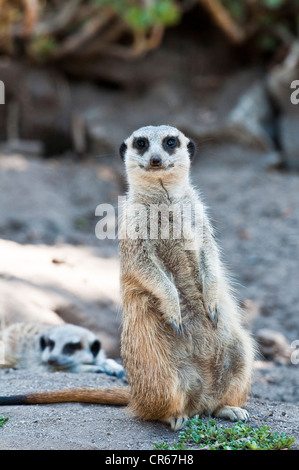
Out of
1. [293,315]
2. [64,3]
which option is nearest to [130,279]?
[293,315]

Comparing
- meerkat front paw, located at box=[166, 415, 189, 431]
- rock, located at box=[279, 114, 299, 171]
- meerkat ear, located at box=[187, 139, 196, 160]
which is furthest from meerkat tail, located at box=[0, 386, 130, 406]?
rock, located at box=[279, 114, 299, 171]

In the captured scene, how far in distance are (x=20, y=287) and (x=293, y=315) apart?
231 centimetres

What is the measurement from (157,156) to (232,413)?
128 cm

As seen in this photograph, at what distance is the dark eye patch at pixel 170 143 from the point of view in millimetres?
3256

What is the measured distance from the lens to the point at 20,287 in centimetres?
494

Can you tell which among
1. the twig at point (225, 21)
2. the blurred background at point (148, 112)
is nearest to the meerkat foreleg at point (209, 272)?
the blurred background at point (148, 112)

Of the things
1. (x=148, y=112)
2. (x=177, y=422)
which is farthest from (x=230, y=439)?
(x=148, y=112)

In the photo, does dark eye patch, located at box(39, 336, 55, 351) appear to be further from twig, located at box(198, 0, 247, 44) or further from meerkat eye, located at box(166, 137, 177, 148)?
twig, located at box(198, 0, 247, 44)

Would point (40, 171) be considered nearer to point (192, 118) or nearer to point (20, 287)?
point (192, 118)

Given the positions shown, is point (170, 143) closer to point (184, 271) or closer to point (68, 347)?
point (184, 271)

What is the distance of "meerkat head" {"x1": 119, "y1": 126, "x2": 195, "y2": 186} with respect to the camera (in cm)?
314

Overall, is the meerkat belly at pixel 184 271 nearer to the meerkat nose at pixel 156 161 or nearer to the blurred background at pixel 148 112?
the meerkat nose at pixel 156 161

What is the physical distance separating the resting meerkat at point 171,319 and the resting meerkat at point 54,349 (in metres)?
1.15

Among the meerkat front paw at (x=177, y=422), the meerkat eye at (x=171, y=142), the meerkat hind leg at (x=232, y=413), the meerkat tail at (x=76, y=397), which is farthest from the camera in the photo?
the meerkat eye at (x=171, y=142)
